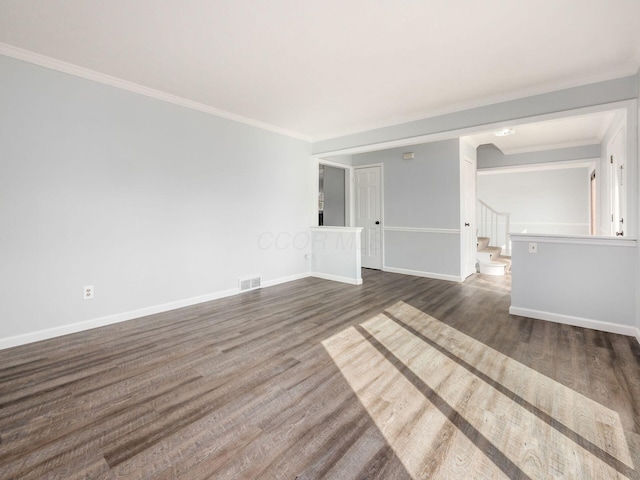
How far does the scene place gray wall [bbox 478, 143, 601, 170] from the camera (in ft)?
19.4

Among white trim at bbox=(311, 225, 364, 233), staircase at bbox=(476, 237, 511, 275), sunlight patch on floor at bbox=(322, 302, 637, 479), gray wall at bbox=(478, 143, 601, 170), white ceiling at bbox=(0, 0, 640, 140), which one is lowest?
sunlight patch on floor at bbox=(322, 302, 637, 479)

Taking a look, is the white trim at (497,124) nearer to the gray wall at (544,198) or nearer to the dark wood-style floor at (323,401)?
the dark wood-style floor at (323,401)

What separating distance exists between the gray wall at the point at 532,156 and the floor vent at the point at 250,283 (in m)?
5.69

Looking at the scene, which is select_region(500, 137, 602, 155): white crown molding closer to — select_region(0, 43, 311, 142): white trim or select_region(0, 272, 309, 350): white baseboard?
select_region(0, 43, 311, 142): white trim

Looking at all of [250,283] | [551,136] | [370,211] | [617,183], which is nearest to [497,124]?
[617,183]

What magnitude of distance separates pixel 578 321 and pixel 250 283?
13.1 ft

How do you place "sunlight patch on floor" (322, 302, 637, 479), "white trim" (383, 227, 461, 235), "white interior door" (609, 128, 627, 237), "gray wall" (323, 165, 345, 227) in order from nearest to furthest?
"sunlight patch on floor" (322, 302, 637, 479) < "white interior door" (609, 128, 627, 237) < "white trim" (383, 227, 461, 235) < "gray wall" (323, 165, 345, 227)

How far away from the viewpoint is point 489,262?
6055 mm

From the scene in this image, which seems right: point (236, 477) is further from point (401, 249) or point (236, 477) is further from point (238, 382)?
point (401, 249)

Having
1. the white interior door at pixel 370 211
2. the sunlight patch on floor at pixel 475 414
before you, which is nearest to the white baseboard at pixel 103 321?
the sunlight patch on floor at pixel 475 414

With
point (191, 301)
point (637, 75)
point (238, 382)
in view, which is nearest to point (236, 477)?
point (238, 382)

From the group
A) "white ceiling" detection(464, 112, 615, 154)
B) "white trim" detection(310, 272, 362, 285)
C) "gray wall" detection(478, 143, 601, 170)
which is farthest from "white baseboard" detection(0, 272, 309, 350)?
"gray wall" detection(478, 143, 601, 170)

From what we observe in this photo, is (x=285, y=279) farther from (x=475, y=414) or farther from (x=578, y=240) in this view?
(x=578, y=240)

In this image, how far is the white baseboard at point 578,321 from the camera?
9.70ft
